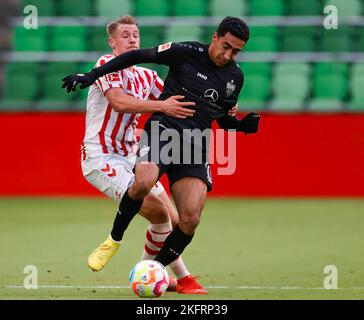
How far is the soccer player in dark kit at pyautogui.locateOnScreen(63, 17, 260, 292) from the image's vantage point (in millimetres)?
7117

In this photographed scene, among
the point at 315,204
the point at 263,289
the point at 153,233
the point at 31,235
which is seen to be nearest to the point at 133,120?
the point at 153,233

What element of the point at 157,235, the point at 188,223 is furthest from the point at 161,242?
the point at 188,223

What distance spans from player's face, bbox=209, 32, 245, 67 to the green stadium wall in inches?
244

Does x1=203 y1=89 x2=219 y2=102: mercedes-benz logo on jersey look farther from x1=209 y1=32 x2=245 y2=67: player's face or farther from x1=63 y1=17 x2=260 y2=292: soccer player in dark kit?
x1=209 y1=32 x2=245 y2=67: player's face

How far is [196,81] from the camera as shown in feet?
24.0

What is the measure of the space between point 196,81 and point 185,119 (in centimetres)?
29

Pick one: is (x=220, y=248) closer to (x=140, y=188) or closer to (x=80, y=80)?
(x=140, y=188)

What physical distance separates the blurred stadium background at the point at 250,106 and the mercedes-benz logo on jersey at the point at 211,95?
362 centimetres

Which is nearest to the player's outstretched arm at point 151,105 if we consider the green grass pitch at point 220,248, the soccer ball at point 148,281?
the soccer ball at point 148,281

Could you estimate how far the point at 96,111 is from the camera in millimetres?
7773

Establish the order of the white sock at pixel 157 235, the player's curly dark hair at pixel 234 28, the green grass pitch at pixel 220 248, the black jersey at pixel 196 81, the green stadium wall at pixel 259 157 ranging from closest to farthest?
the player's curly dark hair at pixel 234 28
the black jersey at pixel 196 81
the green grass pitch at pixel 220 248
the white sock at pixel 157 235
the green stadium wall at pixel 259 157

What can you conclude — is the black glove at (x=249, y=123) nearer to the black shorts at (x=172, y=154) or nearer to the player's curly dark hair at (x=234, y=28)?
the black shorts at (x=172, y=154)

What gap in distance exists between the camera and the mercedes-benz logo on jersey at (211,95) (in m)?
7.32

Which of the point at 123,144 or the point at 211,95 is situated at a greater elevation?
the point at 211,95
